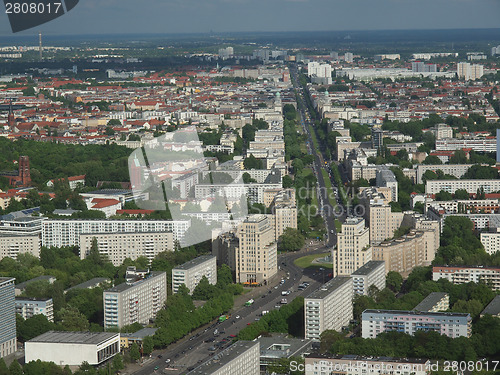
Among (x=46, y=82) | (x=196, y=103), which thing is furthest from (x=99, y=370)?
(x=46, y=82)

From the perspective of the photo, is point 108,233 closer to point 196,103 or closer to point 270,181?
point 270,181

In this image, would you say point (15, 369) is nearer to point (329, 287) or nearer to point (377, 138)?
point (329, 287)

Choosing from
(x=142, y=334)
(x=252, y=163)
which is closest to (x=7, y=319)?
(x=142, y=334)

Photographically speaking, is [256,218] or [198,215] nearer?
[256,218]

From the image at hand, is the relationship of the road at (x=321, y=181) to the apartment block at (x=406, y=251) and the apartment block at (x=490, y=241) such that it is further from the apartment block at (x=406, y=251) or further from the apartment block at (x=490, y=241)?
the apartment block at (x=490, y=241)

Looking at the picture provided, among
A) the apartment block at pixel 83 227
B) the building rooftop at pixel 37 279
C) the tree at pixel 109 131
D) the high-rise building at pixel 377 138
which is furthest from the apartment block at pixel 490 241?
the tree at pixel 109 131
